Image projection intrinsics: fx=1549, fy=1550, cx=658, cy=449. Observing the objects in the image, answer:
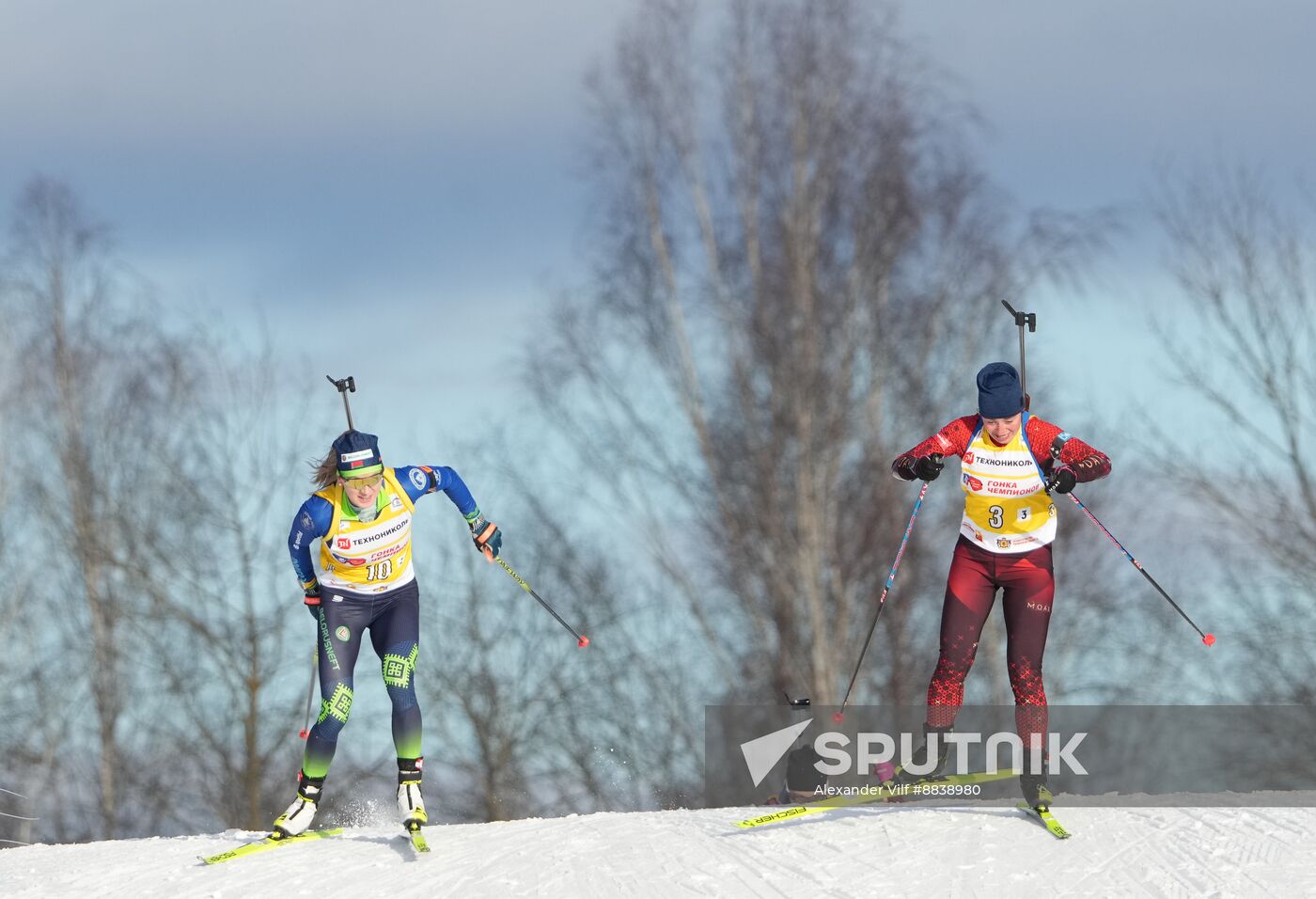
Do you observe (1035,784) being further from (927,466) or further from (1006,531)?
(927,466)

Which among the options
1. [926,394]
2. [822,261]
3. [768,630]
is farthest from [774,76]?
[768,630]

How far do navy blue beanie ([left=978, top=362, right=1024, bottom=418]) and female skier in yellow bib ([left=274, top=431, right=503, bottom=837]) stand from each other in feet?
8.82

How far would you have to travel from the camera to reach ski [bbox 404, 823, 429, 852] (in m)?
7.82

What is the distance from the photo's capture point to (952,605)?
7945mm

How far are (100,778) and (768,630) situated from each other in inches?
303

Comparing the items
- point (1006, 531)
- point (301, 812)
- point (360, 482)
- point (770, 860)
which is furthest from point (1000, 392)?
point (301, 812)

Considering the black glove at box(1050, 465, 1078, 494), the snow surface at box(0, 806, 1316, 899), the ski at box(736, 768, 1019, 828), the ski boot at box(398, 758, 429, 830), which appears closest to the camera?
the snow surface at box(0, 806, 1316, 899)

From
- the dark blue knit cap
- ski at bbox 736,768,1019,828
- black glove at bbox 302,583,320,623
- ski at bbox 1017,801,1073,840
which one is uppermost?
the dark blue knit cap

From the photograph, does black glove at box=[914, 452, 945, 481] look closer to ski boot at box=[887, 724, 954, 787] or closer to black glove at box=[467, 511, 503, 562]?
ski boot at box=[887, 724, 954, 787]

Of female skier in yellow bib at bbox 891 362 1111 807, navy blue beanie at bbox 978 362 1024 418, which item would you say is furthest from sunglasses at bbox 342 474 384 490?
navy blue beanie at bbox 978 362 1024 418

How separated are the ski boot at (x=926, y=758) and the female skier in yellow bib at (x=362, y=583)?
249 centimetres

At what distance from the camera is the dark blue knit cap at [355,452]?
761cm

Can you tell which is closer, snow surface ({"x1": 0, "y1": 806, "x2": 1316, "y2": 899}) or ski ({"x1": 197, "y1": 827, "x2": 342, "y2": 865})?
snow surface ({"x1": 0, "y1": 806, "x2": 1316, "y2": 899})

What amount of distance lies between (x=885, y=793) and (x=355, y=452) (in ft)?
10.7
